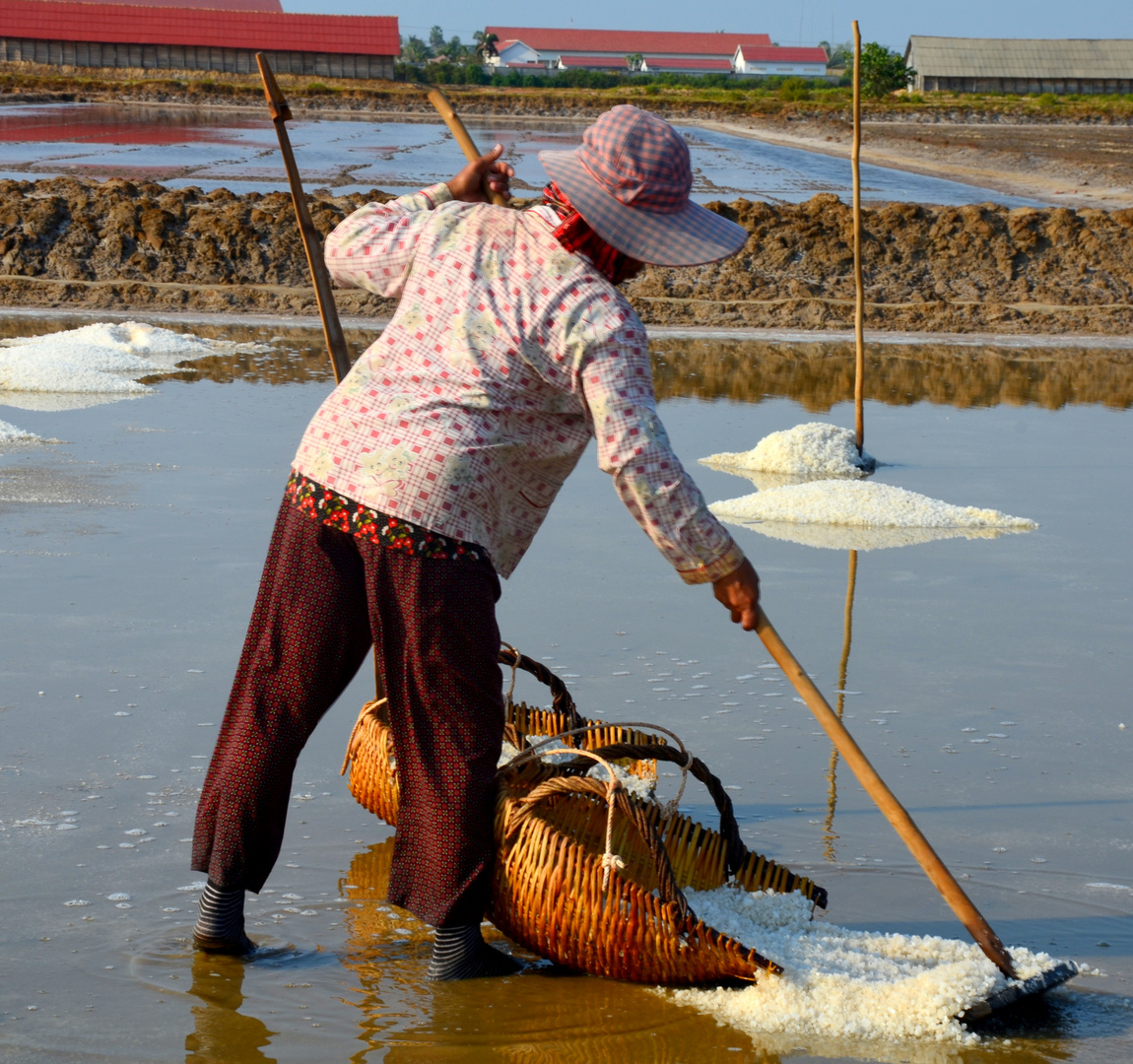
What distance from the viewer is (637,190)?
1873mm

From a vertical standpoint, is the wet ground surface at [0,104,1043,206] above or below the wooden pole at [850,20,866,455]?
above

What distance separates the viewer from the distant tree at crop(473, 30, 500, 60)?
87125mm

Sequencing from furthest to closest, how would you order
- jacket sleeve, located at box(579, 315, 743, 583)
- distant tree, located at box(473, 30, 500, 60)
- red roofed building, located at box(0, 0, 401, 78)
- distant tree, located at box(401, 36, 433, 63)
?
distant tree, located at box(401, 36, 433, 63), distant tree, located at box(473, 30, 500, 60), red roofed building, located at box(0, 0, 401, 78), jacket sleeve, located at box(579, 315, 743, 583)

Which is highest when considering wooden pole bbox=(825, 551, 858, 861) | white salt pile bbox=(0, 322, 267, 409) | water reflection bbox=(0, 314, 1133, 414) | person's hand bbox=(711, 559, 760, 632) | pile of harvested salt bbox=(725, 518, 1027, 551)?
person's hand bbox=(711, 559, 760, 632)

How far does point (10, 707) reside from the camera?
9.79 feet

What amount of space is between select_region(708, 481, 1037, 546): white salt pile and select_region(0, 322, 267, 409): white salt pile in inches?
125

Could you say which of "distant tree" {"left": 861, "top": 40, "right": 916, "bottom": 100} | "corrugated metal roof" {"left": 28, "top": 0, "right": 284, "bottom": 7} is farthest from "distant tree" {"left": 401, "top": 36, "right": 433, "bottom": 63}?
"distant tree" {"left": 861, "top": 40, "right": 916, "bottom": 100}

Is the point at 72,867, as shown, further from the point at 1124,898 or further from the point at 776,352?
the point at 776,352

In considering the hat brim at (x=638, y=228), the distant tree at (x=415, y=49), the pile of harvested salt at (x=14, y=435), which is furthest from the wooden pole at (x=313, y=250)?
the distant tree at (x=415, y=49)

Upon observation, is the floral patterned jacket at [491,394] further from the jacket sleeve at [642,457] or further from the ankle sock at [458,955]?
the ankle sock at [458,955]

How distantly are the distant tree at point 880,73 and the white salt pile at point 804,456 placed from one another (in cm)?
4395

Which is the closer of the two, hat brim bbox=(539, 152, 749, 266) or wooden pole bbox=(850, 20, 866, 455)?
hat brim bbox=(539, 152, 749, 266)

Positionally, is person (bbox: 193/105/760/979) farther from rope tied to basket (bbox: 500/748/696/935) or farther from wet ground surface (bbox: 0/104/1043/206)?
wet ground surface (bbox: 0/104/1043/206)

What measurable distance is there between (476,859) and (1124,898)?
3.79ft
